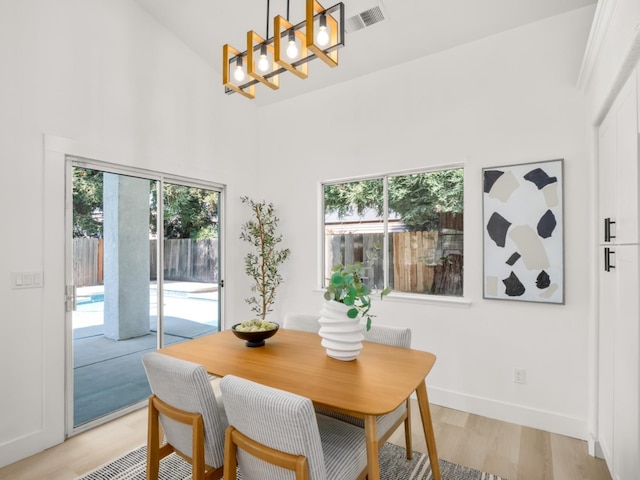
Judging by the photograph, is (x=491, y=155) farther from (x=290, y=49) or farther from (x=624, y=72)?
(x=290, y=49)

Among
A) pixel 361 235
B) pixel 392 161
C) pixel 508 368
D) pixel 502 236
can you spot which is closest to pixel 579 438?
pixel 508 368

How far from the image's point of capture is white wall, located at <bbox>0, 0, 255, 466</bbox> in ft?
7.33

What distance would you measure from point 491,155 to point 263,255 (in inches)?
92.5

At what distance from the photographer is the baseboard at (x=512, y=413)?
2457mm

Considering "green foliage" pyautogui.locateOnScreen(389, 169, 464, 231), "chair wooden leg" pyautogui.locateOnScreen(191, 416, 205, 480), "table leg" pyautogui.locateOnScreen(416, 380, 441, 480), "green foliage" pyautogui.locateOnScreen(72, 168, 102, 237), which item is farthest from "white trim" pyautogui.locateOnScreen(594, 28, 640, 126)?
"green foliage" pyautogui.locateOnScreen(72, 168, 102, 237)

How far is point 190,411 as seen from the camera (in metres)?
1.51

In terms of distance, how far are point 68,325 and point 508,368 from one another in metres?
3.29

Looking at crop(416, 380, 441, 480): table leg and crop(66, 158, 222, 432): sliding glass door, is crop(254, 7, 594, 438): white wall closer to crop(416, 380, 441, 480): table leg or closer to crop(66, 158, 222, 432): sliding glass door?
crop(416, 380, 441, 480): table leg

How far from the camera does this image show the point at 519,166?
103 inches

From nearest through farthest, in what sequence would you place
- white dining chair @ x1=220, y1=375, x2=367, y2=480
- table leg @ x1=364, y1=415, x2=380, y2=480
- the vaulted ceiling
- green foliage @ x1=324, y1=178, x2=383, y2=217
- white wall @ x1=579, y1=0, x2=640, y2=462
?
white dining chair @ x1=220, y1=375, x2=367, y2=480 < table leg @ x1=364, y1=415, x2=380, y2=480 < white wall @ x1=579, y1=0, x2=640, y2=462 < the vaulted ceiling < green foliage @ x1=324, y1=178, x2=383, y2=217

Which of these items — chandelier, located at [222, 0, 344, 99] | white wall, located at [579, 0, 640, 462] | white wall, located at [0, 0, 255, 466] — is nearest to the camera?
white wall, located at [579, 0, 640, 462]

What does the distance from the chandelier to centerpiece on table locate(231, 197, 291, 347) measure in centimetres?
192

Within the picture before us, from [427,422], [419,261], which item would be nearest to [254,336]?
[427,422]

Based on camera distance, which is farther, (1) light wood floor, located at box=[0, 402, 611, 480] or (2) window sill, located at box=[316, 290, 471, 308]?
(2) window sill, located at box=[316, 290, 471, 308]
